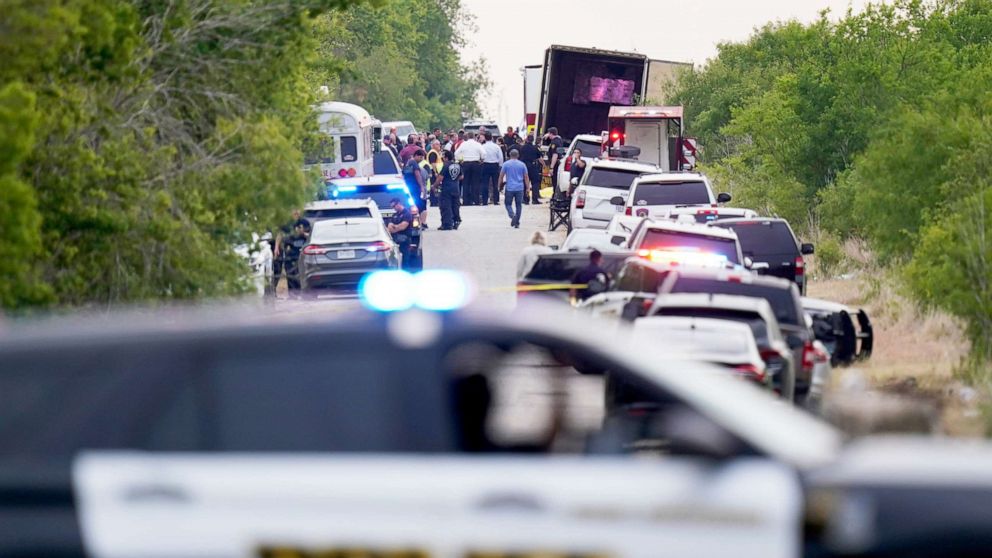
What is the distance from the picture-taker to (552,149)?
4762 centimetres

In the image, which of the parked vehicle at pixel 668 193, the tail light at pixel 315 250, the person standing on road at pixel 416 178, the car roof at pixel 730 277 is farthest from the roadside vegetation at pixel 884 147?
the tail light at pixel 315 250

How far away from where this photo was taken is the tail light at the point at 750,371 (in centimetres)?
1397

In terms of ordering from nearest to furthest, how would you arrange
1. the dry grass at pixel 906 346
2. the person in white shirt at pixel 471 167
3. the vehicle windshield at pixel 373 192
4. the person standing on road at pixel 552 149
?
the dry grass at pixel 906 346 → the vehicle windshield at pixel 373 192 → the person in white shirt at pixel 471 167 → the person standing on road at pixel 552 149

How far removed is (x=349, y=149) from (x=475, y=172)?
12.6 feet

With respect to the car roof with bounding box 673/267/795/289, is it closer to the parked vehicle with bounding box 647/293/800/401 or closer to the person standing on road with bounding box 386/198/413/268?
the parked vehicle with bounding box 647/293/800/401

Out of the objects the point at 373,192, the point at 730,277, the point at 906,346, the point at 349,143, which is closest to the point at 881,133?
the point at 906,346

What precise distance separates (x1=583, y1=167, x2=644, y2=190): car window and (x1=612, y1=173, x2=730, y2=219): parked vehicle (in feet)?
13.1

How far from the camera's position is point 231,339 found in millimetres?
5168

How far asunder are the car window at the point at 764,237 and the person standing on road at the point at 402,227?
698cm

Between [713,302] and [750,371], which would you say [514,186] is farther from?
[750,371]

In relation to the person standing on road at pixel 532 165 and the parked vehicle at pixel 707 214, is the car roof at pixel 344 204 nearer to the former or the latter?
the parked vehicle at pixel 707 214

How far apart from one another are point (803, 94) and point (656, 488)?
32104mm

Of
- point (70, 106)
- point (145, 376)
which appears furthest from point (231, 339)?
point (70, 106)

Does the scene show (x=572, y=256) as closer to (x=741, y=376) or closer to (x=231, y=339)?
(x=741, y=376)
